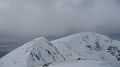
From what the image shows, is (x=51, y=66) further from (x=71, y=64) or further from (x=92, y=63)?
(x=92, y=63)

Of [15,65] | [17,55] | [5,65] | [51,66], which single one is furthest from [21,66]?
[51,66]

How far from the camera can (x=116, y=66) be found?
83.7 feet

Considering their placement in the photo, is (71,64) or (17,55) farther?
(17,55)

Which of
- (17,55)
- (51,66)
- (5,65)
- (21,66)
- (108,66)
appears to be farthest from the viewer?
(17,55)

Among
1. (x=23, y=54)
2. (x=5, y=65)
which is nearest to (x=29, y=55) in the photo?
(x=23, y=54)

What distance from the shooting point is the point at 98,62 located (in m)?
25.6

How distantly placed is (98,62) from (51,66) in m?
5.85

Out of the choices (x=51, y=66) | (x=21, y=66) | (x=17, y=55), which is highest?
(x=17, y=55)

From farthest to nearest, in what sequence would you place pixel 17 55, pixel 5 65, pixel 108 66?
1. pixel 17 55
2. pixel 5 65
3. pixel 108 66

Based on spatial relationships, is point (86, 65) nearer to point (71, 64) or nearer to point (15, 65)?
point (71, 64)

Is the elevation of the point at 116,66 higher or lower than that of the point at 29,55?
lower

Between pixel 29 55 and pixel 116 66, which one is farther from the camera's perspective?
pixel 29 55

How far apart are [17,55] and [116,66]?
173379mm

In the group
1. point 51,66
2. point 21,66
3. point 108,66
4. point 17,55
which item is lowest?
point 108,66
